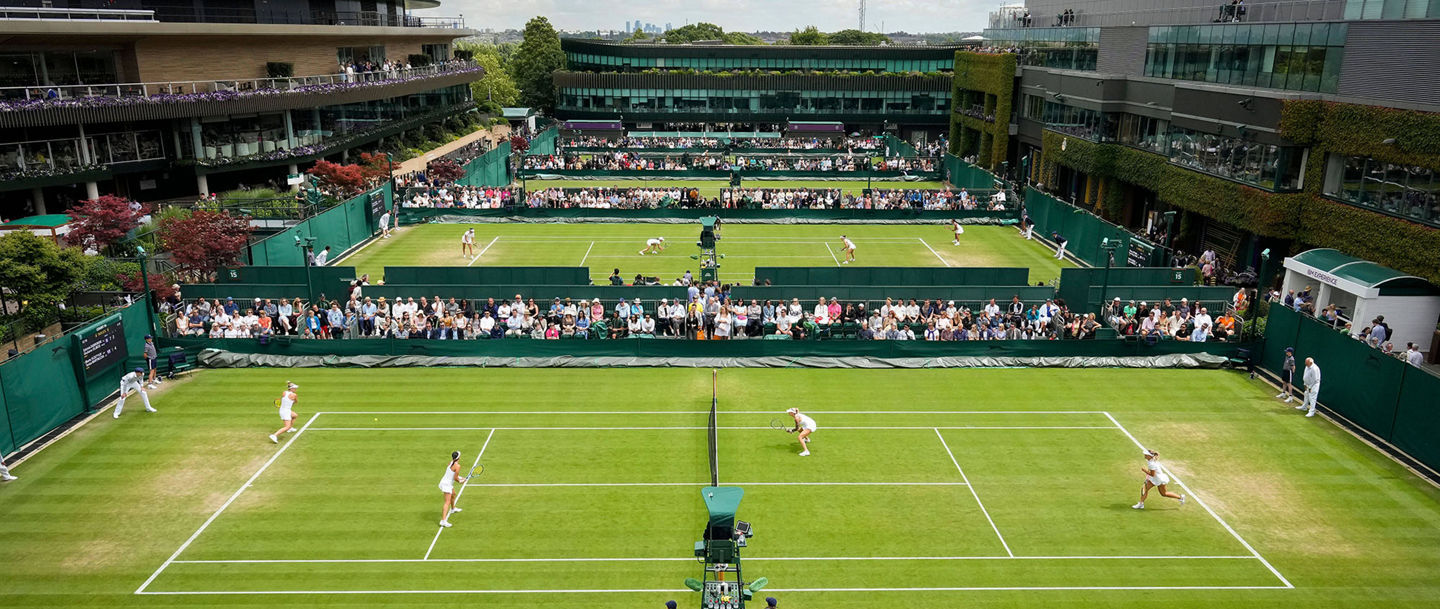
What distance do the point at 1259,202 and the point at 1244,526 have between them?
69.1ft

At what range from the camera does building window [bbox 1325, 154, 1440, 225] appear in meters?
27.0

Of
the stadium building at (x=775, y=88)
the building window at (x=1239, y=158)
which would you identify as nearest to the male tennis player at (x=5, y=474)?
the building window at (x=1239, y=158)

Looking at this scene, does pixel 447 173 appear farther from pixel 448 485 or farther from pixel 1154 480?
pixel 1154 480

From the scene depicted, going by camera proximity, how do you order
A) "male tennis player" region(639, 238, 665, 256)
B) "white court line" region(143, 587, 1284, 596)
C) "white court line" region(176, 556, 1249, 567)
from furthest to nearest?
"male tennis player" region(639, 238, 665, 256) → "white court line" region(176, 556, 1249, 567) → "white court line" region(143, 587, 1284, 596)

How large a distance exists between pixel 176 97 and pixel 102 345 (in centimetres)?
2846

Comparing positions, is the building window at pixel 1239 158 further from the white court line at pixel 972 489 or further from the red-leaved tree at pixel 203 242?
the red-leaved tree at pixel 203 242

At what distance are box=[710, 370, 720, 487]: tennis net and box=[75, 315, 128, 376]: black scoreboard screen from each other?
14.9 m

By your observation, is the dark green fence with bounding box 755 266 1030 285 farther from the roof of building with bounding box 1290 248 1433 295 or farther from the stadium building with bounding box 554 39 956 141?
the stadium building with bounding box 554 39 956 141

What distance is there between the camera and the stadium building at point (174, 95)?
41656 mm

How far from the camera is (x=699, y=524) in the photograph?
1688 cm

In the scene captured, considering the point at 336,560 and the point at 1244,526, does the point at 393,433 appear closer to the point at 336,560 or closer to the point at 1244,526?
the point at 336,560

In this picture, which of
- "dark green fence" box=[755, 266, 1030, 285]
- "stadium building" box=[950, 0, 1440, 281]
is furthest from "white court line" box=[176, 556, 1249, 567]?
"stadium building" box=[950, 0, 1440, 281]

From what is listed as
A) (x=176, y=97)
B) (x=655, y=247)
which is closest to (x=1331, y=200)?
(x=655, y=247)

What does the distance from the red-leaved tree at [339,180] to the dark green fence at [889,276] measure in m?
25.6
